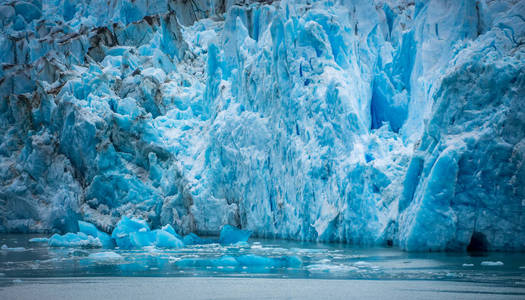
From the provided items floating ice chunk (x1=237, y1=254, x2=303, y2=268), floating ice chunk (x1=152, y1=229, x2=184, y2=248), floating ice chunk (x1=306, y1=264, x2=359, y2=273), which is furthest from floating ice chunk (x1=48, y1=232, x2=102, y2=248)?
floating ice chunk (x1=306, y1=264, x2=359, y2=273)

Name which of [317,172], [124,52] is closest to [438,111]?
[317,172]

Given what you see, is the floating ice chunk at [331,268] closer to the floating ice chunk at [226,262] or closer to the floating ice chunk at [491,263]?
the floating ice chunk at [226,262]

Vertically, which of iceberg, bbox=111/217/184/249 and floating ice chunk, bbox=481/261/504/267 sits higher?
iceberg, bbox=111/217/184/249

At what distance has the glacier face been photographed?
1113 centimetres

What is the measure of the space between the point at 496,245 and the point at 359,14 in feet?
28.2

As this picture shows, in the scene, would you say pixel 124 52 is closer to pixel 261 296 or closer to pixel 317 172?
pixel 317 172

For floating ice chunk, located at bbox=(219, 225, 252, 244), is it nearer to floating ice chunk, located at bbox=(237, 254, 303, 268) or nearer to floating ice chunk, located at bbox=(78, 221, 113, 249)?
floating ice chunk, located at bbox=(78, 221, 113, 249)

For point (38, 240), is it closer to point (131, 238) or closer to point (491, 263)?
point (131, 238)

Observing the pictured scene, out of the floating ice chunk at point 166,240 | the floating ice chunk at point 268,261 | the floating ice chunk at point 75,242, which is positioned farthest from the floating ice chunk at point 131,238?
the floating ice chunk at point 268,261

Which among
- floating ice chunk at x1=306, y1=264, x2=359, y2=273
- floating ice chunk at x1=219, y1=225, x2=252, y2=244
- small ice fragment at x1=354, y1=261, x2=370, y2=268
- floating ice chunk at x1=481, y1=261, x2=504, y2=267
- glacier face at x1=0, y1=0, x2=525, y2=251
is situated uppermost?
glacier face at x1=0, y1=0, x2=525, y2=251

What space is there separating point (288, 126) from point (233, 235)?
3.32m

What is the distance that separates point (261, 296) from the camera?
6707 millimetres

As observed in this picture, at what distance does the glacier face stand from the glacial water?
128cm

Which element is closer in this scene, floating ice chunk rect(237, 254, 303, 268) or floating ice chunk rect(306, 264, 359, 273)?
floating ice chunk rect(306, 264, 359, 273)
